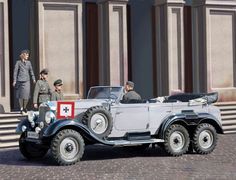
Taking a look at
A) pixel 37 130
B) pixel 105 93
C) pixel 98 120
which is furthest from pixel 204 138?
pixel 37 130

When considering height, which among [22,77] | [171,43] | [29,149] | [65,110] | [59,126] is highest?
[171,43]

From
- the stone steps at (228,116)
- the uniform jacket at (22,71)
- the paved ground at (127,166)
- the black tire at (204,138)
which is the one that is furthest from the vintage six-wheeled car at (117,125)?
the stone steps at (228,116)

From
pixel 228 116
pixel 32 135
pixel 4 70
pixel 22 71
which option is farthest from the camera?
pixel 228 116

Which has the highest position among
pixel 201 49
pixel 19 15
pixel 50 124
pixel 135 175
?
pixel 19 15

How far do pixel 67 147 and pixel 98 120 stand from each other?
0.82m

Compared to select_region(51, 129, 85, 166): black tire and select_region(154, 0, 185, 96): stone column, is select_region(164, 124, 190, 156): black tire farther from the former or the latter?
select_region(154, 0, 185, 96): stone column

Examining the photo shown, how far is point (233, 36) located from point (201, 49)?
1.28m

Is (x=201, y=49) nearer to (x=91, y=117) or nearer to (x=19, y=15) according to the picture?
(x=19, y=15)

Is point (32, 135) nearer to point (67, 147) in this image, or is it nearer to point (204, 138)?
point (67, 147)

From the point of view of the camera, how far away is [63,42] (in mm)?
15812

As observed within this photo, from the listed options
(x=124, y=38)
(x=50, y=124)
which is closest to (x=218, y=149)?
(x=50, y=124)

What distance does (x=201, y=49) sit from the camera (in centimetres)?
1848

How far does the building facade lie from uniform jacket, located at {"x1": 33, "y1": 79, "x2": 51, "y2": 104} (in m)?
2.32

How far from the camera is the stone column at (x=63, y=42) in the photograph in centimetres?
1555
